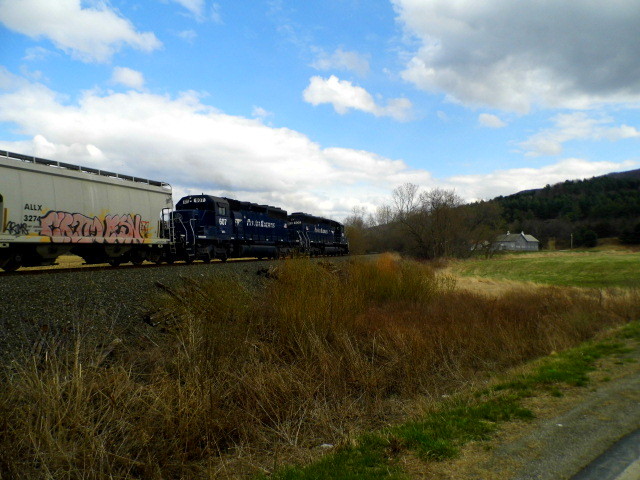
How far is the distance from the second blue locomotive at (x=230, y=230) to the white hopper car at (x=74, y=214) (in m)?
1.02

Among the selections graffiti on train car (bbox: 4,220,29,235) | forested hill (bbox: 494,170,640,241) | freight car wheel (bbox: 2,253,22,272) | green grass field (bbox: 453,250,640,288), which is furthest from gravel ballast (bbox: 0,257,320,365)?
forested hill (bbox: 494,170,640,241)

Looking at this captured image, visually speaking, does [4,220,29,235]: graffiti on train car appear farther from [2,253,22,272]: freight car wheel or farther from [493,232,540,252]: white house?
[493,232,540,252]: white house

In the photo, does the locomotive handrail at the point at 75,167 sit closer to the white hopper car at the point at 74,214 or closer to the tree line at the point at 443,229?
the white hopper car at the point at 74,214

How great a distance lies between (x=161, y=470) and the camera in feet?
16.9

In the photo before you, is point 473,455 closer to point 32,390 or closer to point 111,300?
point 32,390

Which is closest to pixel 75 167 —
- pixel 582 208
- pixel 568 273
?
pixel 568 273

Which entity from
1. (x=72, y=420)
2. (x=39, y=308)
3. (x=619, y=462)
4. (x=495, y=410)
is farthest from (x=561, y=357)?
(x=39, y=308)

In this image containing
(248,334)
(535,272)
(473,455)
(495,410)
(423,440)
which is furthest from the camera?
(535,272)

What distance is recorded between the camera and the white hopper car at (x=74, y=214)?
41.1 feet

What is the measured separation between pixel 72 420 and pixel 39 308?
384 cm

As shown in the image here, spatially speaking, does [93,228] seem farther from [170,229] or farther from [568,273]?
[568,273]

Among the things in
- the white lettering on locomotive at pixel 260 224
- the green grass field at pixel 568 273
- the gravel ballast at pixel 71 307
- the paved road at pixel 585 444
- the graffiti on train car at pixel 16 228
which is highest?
the white lettering on locomotive at pixel 260 224

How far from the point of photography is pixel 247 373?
24.1 ft

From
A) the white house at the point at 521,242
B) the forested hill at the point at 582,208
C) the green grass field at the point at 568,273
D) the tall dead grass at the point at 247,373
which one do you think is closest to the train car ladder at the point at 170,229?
the tall dead grass at the point at 247,373
